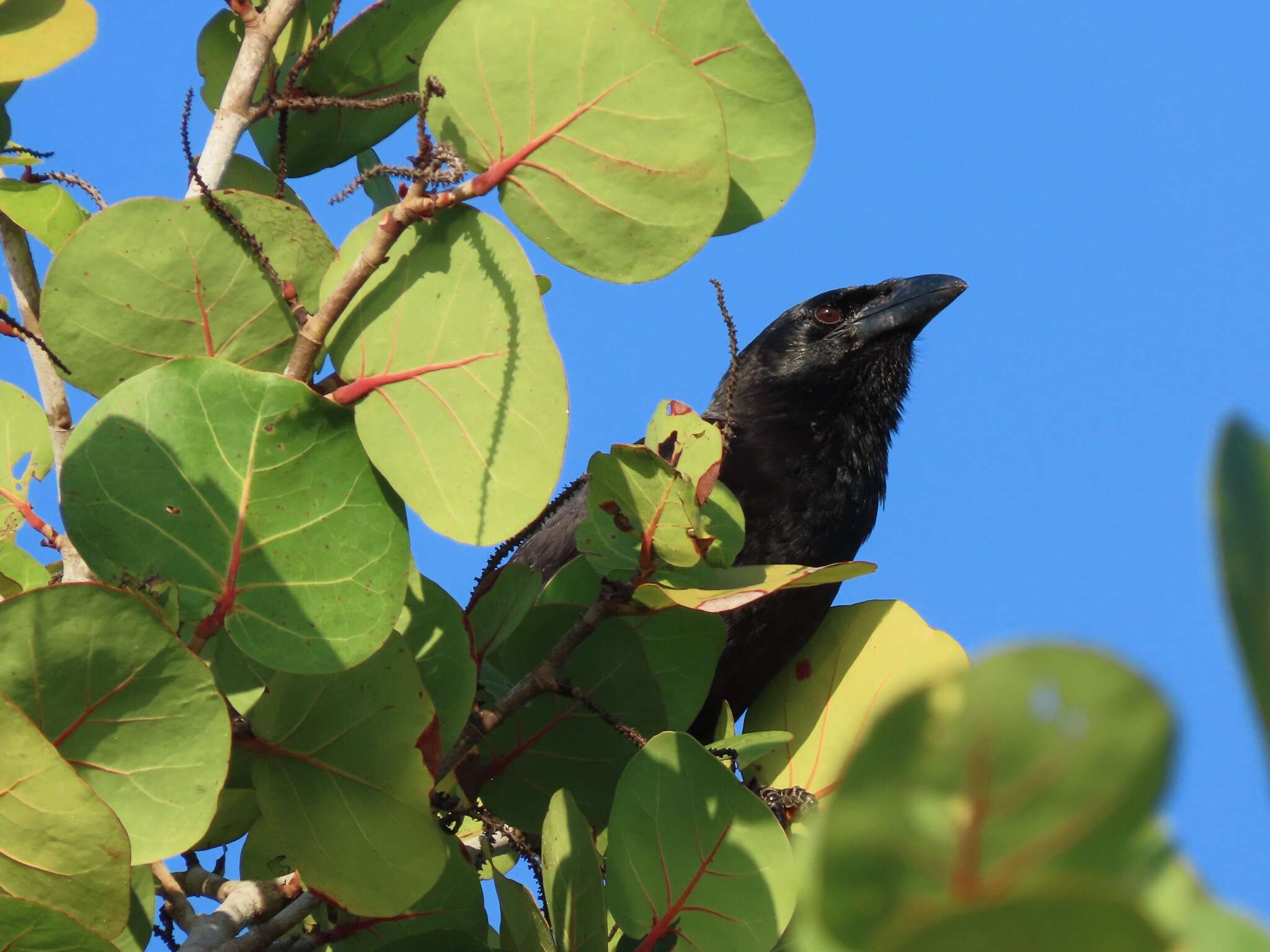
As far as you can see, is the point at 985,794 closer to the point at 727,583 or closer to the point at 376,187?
the point at 727,583

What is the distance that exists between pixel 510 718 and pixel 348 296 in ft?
2.00

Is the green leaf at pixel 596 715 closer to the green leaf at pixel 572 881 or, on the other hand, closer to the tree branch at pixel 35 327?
the green leaf at pixel 572 881

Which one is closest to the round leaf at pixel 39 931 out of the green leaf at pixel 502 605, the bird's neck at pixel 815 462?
the green leaf at pixel 502 605

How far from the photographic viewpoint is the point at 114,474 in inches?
53.8

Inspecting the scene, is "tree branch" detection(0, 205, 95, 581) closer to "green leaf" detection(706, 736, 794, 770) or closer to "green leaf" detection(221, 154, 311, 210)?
"green leaf" detection(221, 154, 311, 210)

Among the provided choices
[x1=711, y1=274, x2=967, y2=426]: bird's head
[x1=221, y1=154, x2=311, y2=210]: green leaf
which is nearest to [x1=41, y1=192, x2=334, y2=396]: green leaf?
[x1=221, y1=154, x2=311, y2=210]: green leaf

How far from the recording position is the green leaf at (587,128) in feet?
4.65

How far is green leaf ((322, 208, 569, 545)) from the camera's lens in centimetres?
143

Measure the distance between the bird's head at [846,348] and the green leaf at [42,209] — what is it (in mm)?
2666

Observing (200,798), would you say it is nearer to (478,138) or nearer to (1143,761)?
(478,138)

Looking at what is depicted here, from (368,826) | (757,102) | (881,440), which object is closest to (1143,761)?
(368,826)

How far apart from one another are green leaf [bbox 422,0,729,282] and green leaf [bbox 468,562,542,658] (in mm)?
434

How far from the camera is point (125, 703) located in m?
1.22

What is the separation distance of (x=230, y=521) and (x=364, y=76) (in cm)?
83
